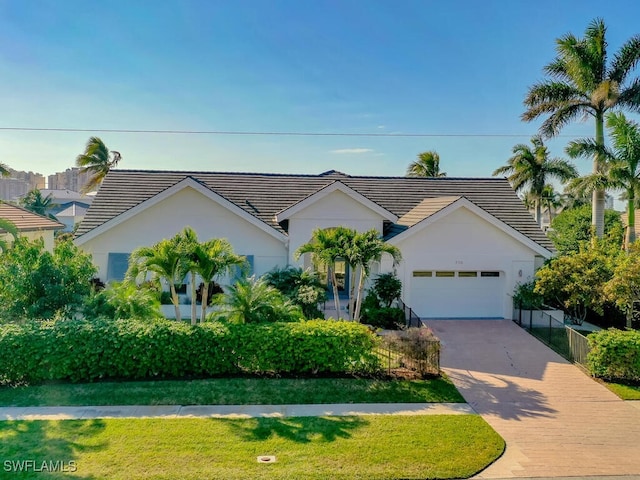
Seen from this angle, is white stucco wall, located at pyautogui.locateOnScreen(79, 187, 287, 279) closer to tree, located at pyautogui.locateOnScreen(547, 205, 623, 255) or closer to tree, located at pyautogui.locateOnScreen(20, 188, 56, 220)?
tree, located at pyautogui.locateOnScreen(547, 205, 623, 255)

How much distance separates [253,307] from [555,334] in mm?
11691

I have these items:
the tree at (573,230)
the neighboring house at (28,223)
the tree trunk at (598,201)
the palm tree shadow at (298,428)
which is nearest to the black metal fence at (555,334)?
the tree at (573,230)

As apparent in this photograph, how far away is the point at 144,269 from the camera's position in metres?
12.1

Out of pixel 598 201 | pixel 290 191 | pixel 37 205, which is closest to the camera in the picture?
pixel 598 201

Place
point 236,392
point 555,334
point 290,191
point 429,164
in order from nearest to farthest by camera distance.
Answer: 1. point 236,392
2. point 555,334
3. point 290,191
4. point 429,164

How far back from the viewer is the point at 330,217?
19.3 m

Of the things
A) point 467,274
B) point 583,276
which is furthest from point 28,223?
point 583,276

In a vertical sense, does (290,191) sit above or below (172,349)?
above

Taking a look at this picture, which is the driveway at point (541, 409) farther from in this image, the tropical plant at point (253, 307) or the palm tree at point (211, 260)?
the palm tree at point (211, 260)

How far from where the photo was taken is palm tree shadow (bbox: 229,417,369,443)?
27.4 feet

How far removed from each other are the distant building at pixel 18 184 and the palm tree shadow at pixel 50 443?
9646 cm

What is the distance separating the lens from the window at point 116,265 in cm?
1892

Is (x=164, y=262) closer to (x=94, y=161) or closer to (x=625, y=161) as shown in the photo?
(x=625, y=161)

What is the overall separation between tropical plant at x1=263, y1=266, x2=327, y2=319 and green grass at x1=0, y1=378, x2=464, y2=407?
4.42 metres
